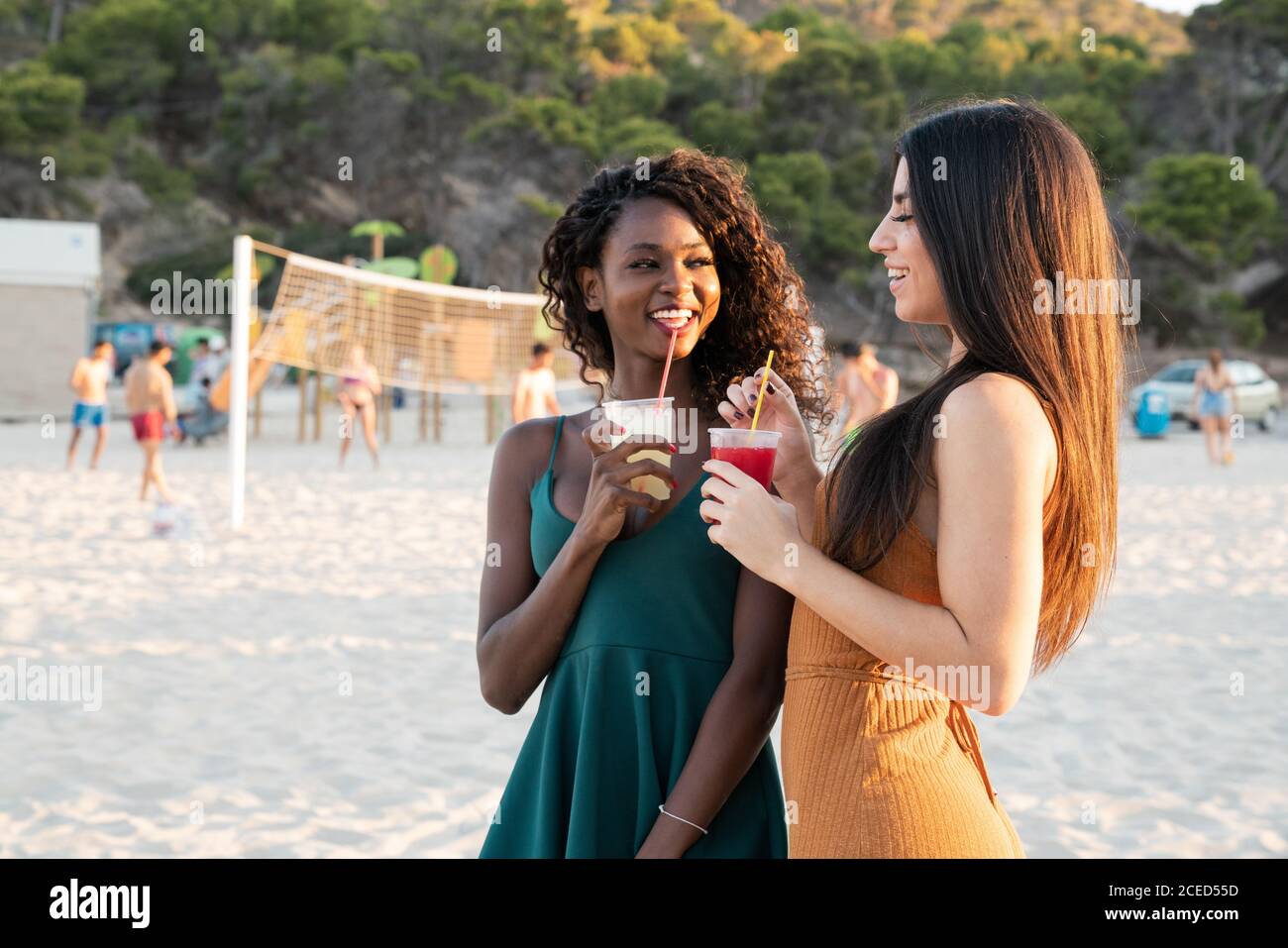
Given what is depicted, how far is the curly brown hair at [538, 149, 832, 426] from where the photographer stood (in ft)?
6.37

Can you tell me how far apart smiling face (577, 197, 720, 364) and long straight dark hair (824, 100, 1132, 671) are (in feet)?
1.22

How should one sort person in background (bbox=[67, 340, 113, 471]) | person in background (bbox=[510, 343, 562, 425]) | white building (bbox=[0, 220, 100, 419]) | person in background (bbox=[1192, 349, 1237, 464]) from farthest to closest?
white building (bbox=[0, 220, 100, 419])
person in background (bbox=[1192, 349, 1237, 464])
person in background (bbox=[67, 340, 113, 471])
person in background (bbox=[510, 343, 562, 425])

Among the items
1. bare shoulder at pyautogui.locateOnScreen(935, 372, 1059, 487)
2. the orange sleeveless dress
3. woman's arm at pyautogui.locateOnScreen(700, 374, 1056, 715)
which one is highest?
bare shoulder at pyautogui.locateOnScreen(935, 372, 1059, 487)

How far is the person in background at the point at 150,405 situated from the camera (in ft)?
37.6

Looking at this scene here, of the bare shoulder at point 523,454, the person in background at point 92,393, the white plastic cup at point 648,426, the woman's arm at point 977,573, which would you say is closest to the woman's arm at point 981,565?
the woman's arm at point 977,573

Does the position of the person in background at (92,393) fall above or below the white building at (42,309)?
below

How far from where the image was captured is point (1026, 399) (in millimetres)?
1486

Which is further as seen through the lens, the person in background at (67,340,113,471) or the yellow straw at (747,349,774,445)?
the person in background at (67,340,113,471)

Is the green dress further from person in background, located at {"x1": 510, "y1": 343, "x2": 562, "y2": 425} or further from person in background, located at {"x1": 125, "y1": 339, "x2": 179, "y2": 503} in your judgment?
person in background, located at {"x1": 510, "y1": 343, "x2": 562, "y2": 425}

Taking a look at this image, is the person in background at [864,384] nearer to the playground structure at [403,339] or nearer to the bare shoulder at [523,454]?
the playground structure at [403,339]

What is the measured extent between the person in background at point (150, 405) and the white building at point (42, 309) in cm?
1460

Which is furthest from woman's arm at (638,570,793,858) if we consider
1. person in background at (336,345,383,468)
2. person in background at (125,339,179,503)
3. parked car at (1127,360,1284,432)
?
parked car at (1127,360,1284,432)

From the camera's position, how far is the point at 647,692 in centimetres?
179

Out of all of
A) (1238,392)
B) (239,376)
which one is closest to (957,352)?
(239,376)
